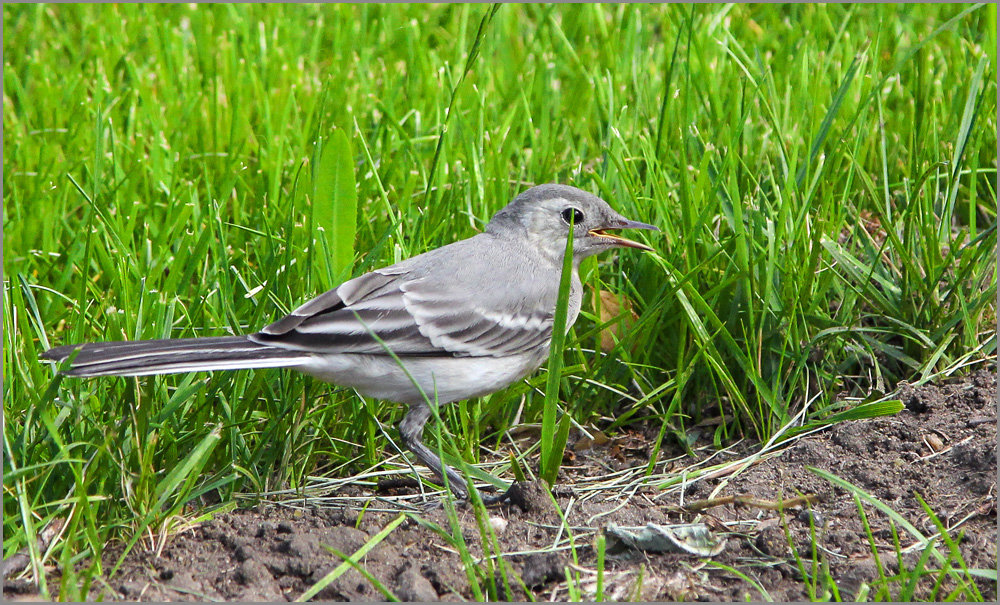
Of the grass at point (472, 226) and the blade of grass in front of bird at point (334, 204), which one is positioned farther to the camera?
the blade of grass in front of bird at point (334, 204)

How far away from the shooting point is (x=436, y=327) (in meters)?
3.56

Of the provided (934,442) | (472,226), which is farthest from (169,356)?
(934,442)

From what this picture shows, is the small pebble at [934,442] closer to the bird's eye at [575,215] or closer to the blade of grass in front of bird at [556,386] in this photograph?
the blade of grass in front of bird at [556,386]

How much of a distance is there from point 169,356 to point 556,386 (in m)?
1.20

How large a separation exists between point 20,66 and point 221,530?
15.9 feet

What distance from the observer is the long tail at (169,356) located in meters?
2.94

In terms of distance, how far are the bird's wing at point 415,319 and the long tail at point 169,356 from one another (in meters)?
0.08

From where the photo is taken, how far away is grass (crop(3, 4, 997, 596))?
346cm

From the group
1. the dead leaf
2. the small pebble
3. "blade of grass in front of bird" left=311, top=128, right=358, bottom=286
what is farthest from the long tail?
the small pebble

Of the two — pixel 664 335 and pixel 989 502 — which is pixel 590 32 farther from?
pixel 989 502

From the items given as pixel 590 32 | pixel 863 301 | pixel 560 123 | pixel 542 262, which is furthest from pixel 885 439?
Answer: pixel 590 32

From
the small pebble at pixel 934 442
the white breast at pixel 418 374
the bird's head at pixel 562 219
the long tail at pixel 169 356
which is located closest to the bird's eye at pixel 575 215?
the bird's head at pixel 562 219

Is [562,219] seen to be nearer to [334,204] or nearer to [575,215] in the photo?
[575,215]

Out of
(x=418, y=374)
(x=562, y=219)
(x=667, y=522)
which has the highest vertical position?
(x=562, y=219)
